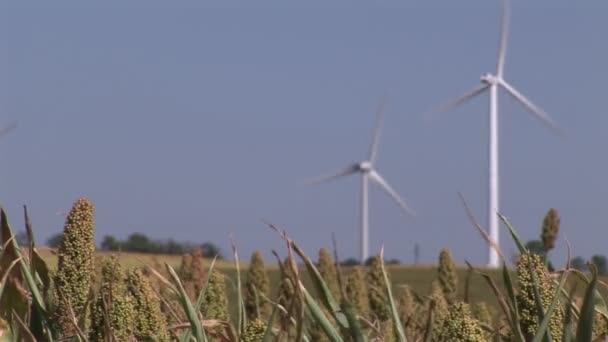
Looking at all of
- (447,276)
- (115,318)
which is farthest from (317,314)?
(447,276)


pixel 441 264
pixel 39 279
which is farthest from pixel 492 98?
pixel 39 279

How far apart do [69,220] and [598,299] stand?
1.32 m

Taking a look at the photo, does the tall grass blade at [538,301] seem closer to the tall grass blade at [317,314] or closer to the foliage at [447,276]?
the tall grass blade at [317,314]

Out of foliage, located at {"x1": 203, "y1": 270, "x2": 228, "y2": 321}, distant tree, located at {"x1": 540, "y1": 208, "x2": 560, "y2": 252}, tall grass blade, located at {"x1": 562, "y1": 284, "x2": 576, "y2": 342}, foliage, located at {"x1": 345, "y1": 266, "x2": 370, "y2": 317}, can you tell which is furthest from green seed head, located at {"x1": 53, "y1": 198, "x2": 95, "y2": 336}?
foliage, located at {"x1": 345, "y1": 266, "x2": 370, "y2": 317}

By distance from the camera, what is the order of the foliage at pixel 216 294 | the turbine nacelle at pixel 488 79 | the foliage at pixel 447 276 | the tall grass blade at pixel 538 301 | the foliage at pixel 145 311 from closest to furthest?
the tall grass blade at pixel 538 301
the foliage at pixel 145 311
the foliage at pixel 216 294
the foliage at pixel 447 276
the turbine nacelle at pixel 488 79

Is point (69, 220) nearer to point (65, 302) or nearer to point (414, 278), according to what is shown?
point (65, 302)

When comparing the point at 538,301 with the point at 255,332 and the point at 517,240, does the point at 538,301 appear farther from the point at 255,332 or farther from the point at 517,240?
the point at 255,332

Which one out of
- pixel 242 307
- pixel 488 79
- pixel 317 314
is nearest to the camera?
pixel 317 314

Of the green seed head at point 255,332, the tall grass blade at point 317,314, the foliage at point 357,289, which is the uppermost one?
the foliage at point 357,289

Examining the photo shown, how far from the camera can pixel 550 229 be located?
510cm

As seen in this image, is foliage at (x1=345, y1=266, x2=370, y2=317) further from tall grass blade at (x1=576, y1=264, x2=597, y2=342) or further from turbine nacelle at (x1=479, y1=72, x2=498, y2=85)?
turbine nacelle at (x1=479, y1=72, x2=498, y2=85)

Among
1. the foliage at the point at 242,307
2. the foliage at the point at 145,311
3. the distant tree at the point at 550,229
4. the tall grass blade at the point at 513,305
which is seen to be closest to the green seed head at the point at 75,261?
the foliage at the point at 242,307

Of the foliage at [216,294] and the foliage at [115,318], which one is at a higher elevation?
the foliage at [216,294]

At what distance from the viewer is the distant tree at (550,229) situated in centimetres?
505
